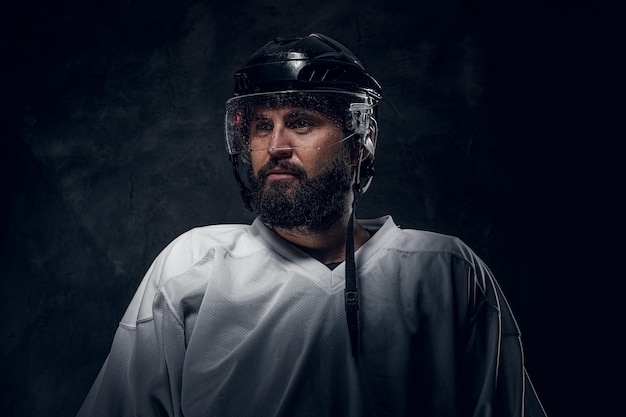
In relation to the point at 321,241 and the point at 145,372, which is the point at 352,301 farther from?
the point at 145,372

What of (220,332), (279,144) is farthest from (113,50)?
(220,332)

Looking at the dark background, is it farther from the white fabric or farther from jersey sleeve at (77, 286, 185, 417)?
jersey sleeve at (77, 286, 185, 417)

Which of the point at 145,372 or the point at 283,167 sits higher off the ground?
the point at 283,167

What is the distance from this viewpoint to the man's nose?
1.43 metres

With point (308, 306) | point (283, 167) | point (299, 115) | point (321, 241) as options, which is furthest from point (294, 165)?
point (308, 306)

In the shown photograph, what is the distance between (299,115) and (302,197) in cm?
22

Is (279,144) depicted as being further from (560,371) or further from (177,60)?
(560,371)

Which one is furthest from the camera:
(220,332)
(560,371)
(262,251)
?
(560,371)

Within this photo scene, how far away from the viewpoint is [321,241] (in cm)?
156

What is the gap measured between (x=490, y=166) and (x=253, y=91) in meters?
0.89

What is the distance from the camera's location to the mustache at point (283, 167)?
144cm

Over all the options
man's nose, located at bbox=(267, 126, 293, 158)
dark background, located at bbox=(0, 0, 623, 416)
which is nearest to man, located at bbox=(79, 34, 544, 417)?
man's nose, located at bbox=(267, 126, 293, 158)

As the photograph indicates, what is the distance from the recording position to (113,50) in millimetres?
1950

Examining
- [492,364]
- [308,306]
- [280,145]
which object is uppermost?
[280,145]
